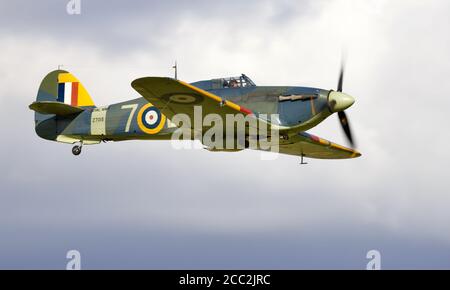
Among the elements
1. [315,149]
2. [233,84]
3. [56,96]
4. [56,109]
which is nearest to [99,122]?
[56,109]

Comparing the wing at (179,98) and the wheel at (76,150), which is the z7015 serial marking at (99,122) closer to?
the wheel at (76,150)

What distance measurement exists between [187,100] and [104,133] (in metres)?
4.48

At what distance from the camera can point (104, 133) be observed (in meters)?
26.9

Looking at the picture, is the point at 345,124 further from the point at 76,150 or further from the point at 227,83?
the point at 76,150

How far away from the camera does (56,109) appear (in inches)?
1076

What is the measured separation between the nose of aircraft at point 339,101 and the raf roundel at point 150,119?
487cm

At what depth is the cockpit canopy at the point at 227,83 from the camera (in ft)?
82.6

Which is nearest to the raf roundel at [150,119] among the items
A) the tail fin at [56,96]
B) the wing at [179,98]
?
the wing at [179,98]

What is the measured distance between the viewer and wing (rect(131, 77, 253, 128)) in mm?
22406

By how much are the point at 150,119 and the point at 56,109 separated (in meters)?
3.27

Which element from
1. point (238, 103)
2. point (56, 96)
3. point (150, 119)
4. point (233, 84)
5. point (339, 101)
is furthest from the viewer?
point (56, 96)

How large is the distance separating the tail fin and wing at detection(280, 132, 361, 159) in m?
6.37
